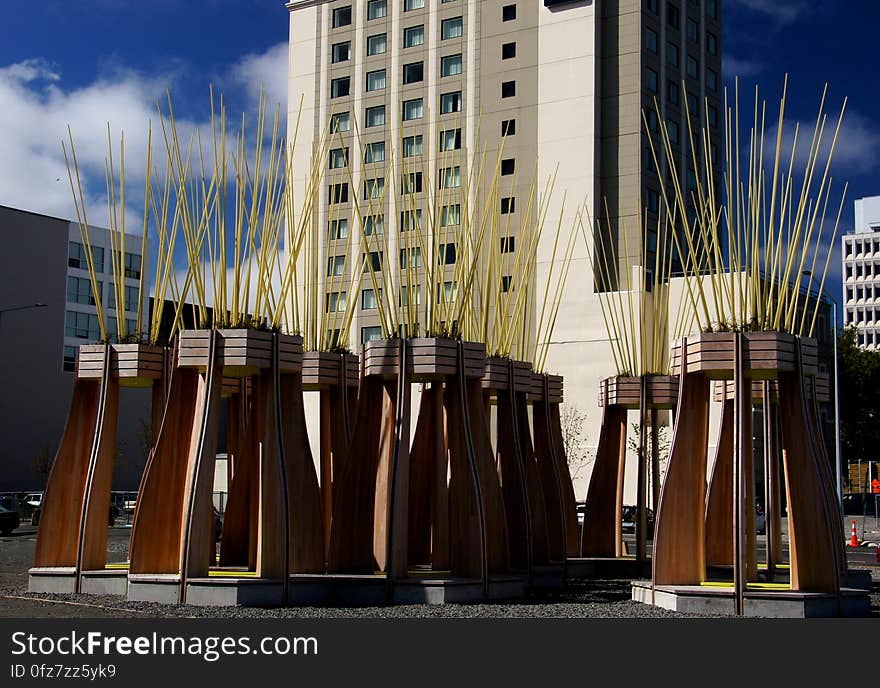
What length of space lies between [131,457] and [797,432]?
46.3 meters

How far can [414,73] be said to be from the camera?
51.8 m

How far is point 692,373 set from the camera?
13.9m

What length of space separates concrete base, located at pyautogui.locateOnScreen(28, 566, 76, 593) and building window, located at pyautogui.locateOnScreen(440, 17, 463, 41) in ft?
130

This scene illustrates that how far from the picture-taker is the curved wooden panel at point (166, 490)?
14570 mm

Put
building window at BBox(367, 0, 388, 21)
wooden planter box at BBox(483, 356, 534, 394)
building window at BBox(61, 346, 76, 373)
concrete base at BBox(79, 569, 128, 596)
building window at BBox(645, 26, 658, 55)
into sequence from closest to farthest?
concrete base at BBox(79, 569, 128, 596) < wooden planter box at BBox(483, 356, 534, 394) < building window at BBox(645, 26, 658, 55) < building window at BBox(367, 0, 388, 21) < building window at BBox(61, 346, 76, 373)

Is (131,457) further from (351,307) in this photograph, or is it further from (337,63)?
(351,307)

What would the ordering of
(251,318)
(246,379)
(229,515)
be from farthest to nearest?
(246,379)
(229,515)
(251,318)

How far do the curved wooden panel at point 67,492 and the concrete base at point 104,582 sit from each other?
39.4 inches

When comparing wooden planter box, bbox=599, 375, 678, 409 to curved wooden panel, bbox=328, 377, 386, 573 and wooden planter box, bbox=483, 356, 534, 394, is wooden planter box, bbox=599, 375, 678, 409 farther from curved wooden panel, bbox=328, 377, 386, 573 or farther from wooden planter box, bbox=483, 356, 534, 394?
curved wooden panel, bbox=328, 377, 386, 573

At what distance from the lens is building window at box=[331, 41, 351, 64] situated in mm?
54031

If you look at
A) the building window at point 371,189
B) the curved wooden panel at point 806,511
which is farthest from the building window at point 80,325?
the curved wooden panel at point 806,511

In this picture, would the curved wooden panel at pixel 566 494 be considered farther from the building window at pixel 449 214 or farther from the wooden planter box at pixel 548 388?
the building window at pixel 449 214

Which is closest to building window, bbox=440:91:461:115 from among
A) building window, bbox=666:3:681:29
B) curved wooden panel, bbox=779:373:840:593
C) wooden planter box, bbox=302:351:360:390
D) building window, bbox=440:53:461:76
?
building window, bbox=440:53:461:76

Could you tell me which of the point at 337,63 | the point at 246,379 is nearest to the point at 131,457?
the point at 337,63
